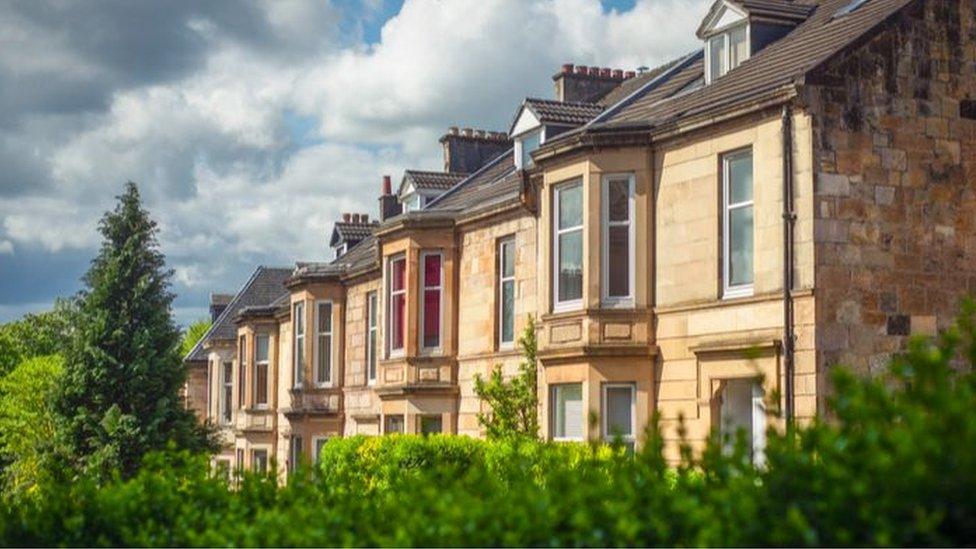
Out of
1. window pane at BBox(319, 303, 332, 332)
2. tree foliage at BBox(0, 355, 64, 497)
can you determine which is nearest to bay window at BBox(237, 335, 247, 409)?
tree foliage at BBox(0, 355, 64, 497)

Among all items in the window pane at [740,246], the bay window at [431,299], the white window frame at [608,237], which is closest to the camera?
the window pane at [740,246]

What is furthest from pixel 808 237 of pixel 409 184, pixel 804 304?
pixel 409 184

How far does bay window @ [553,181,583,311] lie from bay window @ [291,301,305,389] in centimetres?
1835

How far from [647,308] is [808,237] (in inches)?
165

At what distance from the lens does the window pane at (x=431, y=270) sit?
3425cm

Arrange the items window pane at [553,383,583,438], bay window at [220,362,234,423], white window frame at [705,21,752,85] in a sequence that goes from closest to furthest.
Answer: window pane at [553,383,583,438], white window frame at [705,21,752,85], bay window at [220,362,234,423]

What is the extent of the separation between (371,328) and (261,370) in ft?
38.4

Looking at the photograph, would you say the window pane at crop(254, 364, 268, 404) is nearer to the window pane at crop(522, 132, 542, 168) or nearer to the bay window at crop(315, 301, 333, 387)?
the bay window at crop(315, 301, 333, 387)

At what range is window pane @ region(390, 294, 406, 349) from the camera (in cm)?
3519

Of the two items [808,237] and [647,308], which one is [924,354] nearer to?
[808,237]

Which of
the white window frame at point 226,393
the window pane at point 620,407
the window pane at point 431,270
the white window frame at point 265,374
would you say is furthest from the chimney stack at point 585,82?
the white window frame at point 226,393

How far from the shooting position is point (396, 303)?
35344 mm

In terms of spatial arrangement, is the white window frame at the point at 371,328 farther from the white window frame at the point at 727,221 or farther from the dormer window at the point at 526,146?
the white window frame at the point at 727,221

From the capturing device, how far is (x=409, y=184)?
4016 cm
